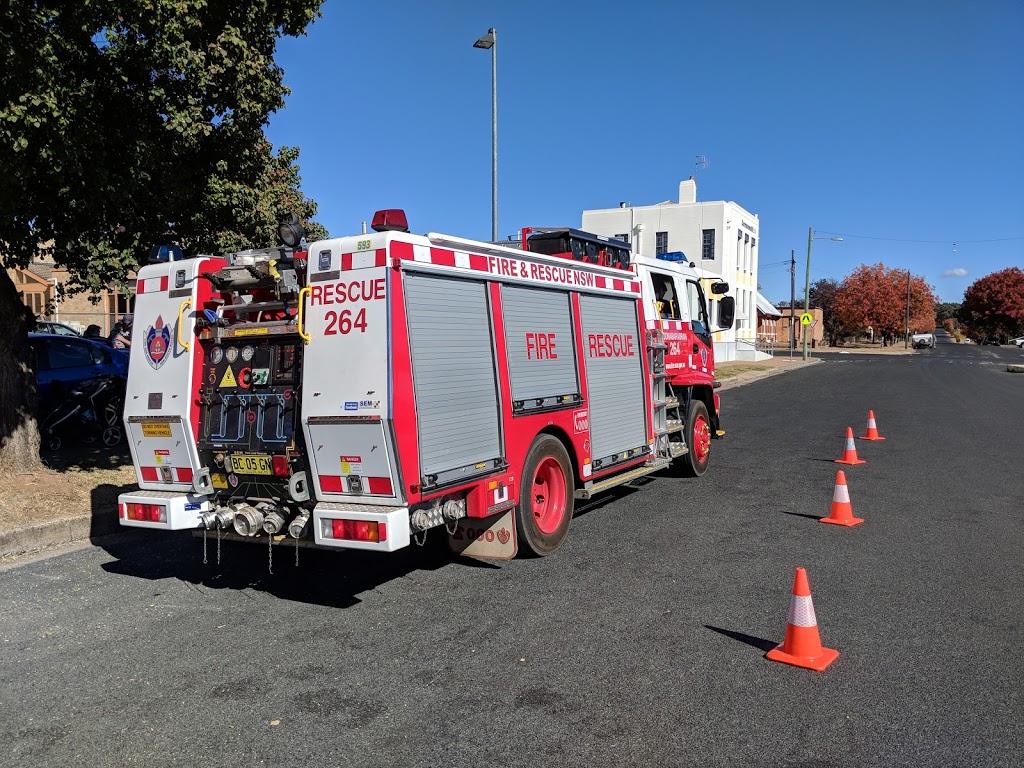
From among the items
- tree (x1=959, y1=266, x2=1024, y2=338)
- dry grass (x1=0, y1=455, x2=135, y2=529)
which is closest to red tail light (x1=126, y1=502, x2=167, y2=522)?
dry grass (x1=0, y1=455, x2=135, y2=529)

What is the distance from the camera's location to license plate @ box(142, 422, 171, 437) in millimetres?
5914

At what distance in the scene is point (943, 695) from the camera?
404cm

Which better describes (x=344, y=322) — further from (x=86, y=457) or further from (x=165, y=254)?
(x=86, y=457)

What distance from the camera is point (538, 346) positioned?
669cm

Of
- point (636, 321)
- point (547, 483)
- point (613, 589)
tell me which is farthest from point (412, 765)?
point (636, 321)

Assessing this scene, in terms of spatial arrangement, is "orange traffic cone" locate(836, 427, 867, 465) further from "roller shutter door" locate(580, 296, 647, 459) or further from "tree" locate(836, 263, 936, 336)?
"tree" locate(836, 263, 936, 336)

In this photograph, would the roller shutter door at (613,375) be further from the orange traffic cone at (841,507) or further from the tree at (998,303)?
the tree at (998,303)

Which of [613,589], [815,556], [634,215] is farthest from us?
[634,215]

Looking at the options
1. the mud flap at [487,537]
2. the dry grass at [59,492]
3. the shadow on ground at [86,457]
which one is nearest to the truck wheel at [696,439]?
the mud flap at [487,537]

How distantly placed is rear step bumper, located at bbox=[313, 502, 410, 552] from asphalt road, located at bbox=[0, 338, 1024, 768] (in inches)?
22.6

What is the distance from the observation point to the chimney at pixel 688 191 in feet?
156

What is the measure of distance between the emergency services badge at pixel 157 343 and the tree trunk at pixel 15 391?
11.3ft

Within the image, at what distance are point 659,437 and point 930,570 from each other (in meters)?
3.38

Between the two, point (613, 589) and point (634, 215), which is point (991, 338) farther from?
point (613, 589)
